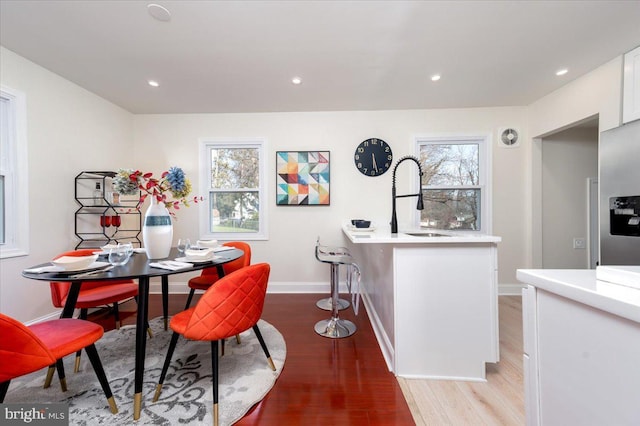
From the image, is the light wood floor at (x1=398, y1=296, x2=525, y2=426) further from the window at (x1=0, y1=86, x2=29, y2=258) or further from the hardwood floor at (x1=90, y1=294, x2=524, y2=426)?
the window at (x1=0, y1=86, x2=29, y2=258)

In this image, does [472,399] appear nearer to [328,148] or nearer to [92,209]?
[328,148]

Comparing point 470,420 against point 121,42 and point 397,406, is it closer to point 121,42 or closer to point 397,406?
point 397,406

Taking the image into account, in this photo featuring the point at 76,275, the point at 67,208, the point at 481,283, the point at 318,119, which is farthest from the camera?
the point at 318,119

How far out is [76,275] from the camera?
1249 mm

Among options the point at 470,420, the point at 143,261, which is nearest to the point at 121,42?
the point at 143,261

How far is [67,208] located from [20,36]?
1.54 metres

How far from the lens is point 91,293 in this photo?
189 cm

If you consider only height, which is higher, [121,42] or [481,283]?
[121,42]

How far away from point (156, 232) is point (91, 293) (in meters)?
0.88

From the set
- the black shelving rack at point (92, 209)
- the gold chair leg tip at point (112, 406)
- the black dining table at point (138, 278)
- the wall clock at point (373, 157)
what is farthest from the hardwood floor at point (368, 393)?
the black shelving rack at point (92, 209)

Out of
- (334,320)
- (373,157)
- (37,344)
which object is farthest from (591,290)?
(373,157)

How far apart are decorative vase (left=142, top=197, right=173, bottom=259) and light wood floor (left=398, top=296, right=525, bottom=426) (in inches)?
75.9

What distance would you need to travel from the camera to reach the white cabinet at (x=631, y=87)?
1979 mm

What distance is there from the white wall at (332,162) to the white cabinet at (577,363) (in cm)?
256
